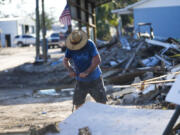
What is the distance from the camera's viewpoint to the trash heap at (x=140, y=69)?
9273 mm

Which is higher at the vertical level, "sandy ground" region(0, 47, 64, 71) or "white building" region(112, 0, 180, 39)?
"white building" region(112, 0, 180, 39)

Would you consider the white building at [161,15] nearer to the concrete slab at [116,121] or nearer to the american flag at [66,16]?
the american flag at [66,16]

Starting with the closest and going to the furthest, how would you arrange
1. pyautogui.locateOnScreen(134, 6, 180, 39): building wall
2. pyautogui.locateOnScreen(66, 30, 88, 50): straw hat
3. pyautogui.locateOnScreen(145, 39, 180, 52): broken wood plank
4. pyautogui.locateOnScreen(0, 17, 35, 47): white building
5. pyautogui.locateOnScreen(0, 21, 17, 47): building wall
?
pyautogui.locateOnScreen(66, 30, 88, 50): straw hat < pyautogui.locateOnScreen(145, 39, 180, 52): broken wood plank < pyautogui.locateOnScreen(134, 6, 180, 39): building wall < pyautogui.locateOnScreen(0, 17, 35, 47): white building < pyautogui.locateOnScreen(0, 21, 17, 47): building wall

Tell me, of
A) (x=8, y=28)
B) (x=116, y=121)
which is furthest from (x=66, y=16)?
(x=8, y=28)

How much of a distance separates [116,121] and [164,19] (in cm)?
1992

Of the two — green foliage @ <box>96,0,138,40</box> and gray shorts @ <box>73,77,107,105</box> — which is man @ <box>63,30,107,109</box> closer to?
→ gray shorts @ <box>73,77,107,105</box>

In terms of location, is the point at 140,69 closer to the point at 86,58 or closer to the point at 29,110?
the point at 29,110

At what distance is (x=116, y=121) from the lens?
4711mm

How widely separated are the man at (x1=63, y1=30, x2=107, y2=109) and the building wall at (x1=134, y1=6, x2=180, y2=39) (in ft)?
57.0

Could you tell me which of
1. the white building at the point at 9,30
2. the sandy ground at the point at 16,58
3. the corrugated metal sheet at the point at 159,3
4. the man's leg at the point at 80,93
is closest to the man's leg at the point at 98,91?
the man's leg at the point at 80,93

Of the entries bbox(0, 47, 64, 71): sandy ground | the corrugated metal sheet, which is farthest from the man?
the corrugated metal sheet

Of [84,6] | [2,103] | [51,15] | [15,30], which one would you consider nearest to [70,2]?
[84,6]

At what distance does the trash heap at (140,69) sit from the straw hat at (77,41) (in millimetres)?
2105

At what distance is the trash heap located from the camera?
9.27m
